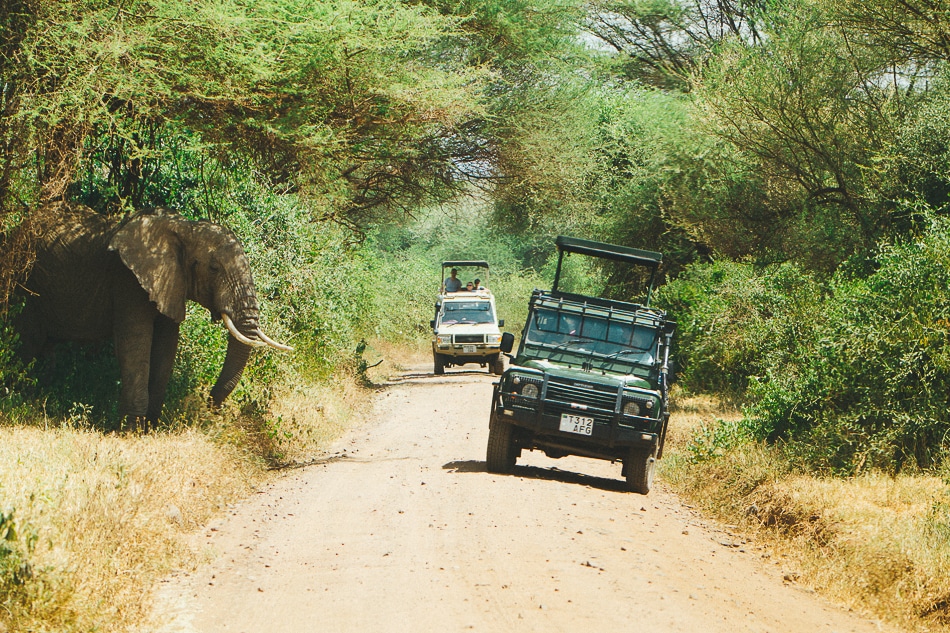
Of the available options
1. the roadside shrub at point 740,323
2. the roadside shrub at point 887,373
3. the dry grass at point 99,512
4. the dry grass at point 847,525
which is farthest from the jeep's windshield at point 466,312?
the dry grass at point 99,512

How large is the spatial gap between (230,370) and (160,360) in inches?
32.5

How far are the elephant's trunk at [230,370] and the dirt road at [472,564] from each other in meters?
1.42

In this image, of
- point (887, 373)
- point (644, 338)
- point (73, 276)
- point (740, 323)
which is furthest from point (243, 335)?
point (740, 323)

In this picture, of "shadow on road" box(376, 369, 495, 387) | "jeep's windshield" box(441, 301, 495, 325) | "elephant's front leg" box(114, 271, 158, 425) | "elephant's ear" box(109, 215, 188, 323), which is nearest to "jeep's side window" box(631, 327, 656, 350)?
"elephant's ear" box(109, 215, 188, 323)

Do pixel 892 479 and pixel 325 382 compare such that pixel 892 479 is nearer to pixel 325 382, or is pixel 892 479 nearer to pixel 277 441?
pixel 277 441

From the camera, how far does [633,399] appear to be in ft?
37.1

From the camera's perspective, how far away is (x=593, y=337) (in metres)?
12.9

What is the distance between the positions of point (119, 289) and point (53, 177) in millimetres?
1399

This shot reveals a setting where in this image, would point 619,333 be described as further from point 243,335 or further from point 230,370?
point 230,370

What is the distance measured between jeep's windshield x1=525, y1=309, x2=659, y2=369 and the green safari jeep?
12 mm

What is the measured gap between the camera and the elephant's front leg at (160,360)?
12.4m

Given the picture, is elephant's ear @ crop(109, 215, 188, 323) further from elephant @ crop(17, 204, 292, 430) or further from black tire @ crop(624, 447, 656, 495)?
black tire @ crop(624, 447, 656, 495)

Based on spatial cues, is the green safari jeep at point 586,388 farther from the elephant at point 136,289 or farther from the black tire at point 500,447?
the elephant at point 136,289

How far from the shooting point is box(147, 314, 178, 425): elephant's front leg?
12383 mm
